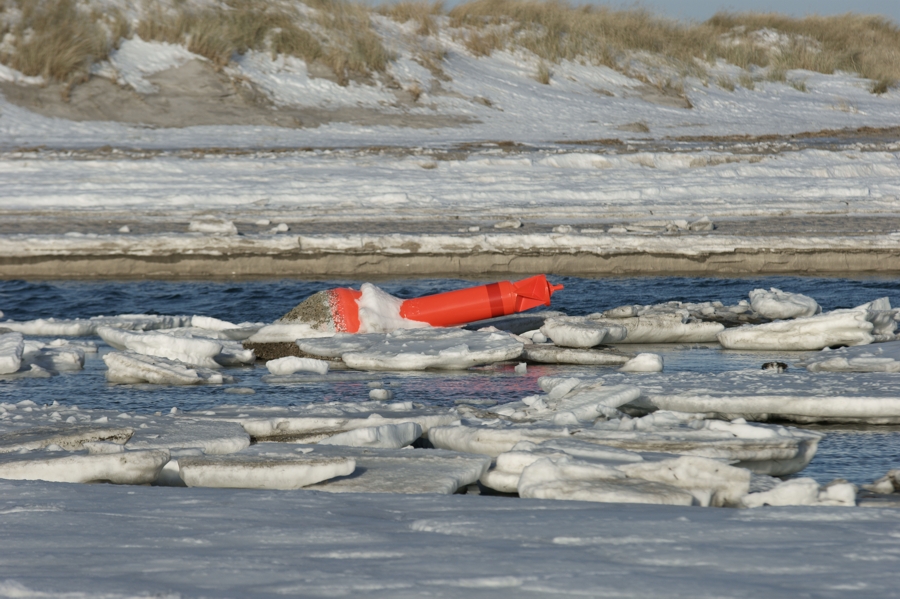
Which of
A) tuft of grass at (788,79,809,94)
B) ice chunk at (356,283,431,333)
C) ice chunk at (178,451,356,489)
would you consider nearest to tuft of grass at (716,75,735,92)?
tuft of grass at (788,79,809,94)

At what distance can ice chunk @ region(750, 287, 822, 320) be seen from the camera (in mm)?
6121

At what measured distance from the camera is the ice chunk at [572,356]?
205 inches

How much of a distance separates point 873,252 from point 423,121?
31.1 ft

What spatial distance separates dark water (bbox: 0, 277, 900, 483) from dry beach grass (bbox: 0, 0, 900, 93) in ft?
31.1

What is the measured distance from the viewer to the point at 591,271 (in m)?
8.41

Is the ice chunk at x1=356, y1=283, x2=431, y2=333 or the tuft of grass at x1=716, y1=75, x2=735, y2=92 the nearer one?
the ice chunk at x1=356, y1=283, x2=431, y2=333

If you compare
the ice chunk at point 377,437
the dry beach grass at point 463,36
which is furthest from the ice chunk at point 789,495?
the dry beach grass at point 463,36

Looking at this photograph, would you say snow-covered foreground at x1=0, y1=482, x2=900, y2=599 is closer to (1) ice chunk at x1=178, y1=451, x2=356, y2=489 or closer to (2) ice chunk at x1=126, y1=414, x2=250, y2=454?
(1) ice chunk at x1=178, y1=451, x2=356, y2=489

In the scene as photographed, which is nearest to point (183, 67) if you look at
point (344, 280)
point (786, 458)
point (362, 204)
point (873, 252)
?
point (362, 204)

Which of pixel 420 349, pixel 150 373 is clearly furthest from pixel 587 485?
pixel 150 373

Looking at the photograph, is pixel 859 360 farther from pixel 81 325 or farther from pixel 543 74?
pixel 543 74

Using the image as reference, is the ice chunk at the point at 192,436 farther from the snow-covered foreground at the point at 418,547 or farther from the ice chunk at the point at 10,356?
the ice chunk at the point at 10,356

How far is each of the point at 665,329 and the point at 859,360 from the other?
1395 mm

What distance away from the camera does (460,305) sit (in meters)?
5.86
